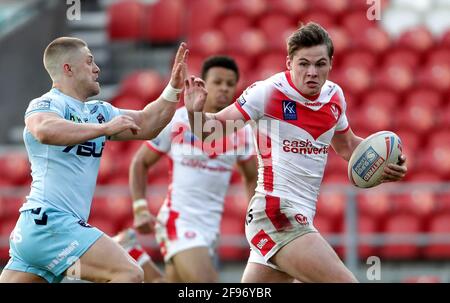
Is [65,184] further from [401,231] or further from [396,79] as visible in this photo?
[396,79]

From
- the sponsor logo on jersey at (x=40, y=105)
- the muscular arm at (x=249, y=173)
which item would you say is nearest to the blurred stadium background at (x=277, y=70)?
the muscular arm at (x=249, y=173)

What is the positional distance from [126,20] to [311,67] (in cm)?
1057

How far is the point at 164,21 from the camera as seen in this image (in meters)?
17.2

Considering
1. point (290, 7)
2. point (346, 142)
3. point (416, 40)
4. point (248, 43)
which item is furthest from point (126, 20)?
point (346, 142)

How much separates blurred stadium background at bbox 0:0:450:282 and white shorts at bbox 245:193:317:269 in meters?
4.80

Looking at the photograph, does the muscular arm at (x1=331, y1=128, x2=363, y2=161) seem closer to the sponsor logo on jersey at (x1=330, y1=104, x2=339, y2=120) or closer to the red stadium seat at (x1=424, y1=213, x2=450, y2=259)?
the sponsor logo on jersey at (x1=330, y1=104, x2=339, y2=120)

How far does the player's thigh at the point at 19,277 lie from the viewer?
6.66 m

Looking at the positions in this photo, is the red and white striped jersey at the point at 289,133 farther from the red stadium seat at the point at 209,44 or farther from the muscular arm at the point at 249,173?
the red stadium seat at the point at 209,44

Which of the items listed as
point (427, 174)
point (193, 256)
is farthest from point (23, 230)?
point (427, 174)

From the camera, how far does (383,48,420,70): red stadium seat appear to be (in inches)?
634

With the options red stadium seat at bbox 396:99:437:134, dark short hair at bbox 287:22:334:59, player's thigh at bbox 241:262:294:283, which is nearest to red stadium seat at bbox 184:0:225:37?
red stadium seat at bbox 396:99:437:134

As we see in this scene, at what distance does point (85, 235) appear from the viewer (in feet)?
21.8
